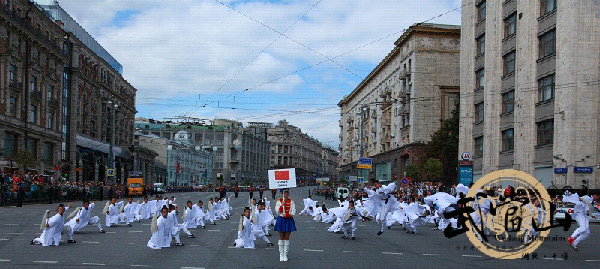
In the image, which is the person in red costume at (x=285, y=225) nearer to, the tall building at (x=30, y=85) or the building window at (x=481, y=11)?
the tall building at (x=30, y=85)

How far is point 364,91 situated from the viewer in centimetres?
9188

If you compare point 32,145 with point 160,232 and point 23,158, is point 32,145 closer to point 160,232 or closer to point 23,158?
point 23,158

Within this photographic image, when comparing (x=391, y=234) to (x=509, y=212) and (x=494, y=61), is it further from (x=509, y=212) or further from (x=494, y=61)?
(x=494, y=61)

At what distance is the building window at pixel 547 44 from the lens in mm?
36119

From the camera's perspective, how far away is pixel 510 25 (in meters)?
41.3

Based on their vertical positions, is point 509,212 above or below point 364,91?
below

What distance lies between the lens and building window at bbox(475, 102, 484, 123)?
1799 inches

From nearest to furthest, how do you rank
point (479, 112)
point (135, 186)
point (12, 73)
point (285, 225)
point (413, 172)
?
point (285, 225) < point (479, 112) < point (12, 73) < point (413, 172) < point (135, 186)

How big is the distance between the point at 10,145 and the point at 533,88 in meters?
39.2

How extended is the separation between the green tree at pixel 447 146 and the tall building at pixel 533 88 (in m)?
9.13

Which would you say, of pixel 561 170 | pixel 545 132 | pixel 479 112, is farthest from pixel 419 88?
pixel 561 170

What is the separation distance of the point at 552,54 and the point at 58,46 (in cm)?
4529

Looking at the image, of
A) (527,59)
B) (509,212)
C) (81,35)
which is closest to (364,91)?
(81,35)

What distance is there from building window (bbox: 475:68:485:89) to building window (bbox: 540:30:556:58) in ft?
27.1
